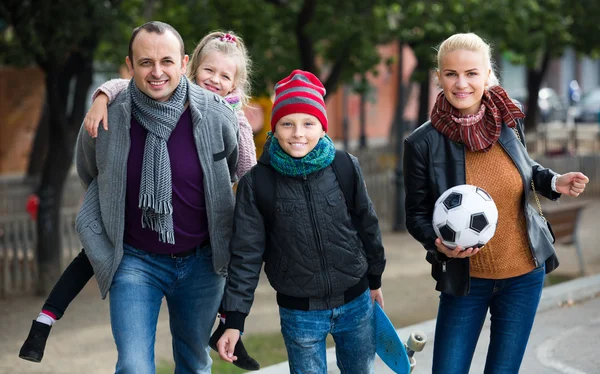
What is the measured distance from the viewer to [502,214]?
11.5 ft

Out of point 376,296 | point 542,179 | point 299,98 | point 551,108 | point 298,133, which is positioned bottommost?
point 551,108

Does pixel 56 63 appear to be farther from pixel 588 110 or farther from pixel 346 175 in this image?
pixel 588 110

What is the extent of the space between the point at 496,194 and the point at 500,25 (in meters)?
8.10

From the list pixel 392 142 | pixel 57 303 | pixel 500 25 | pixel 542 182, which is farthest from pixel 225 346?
pixel 392 142

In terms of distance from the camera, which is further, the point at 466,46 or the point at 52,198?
the point at 52,198

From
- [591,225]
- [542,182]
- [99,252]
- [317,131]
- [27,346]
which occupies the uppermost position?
[317,131]

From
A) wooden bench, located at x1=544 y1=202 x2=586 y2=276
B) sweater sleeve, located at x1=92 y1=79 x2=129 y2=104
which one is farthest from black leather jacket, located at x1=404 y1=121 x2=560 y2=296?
wooden bench, located at x1=544 y1=202 x2=586 y2=276

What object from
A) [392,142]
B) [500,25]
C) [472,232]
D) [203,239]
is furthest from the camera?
[392,142]

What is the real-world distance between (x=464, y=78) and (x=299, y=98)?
691 mm

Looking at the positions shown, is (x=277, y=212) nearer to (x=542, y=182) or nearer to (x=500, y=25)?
(x=542, y=182)

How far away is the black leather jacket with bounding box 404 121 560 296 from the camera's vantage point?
3518mm

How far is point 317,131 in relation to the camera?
338cm

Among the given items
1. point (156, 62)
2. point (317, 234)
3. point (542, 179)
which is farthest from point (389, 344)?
point (156, 62)

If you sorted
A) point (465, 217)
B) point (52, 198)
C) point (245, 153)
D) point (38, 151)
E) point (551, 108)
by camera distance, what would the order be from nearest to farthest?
point (465, 217)
point (245, 153)
point (52, 198)
point (38, 151)
point (551, 108)
